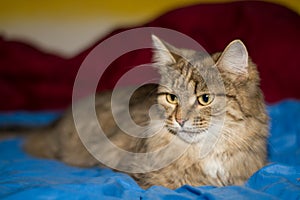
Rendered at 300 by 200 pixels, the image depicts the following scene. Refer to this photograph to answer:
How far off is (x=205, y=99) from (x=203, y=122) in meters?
0.09

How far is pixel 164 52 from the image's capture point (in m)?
1.49

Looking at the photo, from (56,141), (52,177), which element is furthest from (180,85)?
(56,141)

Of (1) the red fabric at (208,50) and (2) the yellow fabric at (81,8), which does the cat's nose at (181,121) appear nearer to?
(1) the red fabric at (208,50)

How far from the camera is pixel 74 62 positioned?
105 inches

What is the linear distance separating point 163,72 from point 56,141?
0.78 m

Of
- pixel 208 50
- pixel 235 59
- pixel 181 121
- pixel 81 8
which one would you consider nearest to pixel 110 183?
pixel 181 121

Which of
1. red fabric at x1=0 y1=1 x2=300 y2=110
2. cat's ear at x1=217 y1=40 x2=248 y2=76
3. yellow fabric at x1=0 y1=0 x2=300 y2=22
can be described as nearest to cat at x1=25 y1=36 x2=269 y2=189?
cat's ear at x1=217 y1=40 x2=248 y2=76

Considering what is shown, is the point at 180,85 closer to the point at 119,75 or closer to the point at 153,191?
the point at 153,191

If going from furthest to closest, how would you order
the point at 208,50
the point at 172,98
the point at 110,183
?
the point at 208,50, the point at 172,98, the point at 110,183

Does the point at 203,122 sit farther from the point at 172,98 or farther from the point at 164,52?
the point at 164,52

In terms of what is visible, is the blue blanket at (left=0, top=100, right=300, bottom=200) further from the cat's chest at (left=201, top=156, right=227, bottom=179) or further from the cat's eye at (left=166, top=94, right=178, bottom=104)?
the cat's eye at (left=166, top=94, right=178, bottom=104)

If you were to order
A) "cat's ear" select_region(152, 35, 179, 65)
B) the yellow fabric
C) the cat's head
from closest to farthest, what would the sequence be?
1. the cat's head
2. "cat's ear" select_region(152, 35, 179, 65)
3. the yellow fabric

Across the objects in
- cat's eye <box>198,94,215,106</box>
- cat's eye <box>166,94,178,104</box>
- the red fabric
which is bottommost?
cat's eye <box>198,94,215,106</box>

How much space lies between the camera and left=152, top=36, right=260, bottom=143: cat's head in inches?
52.7
